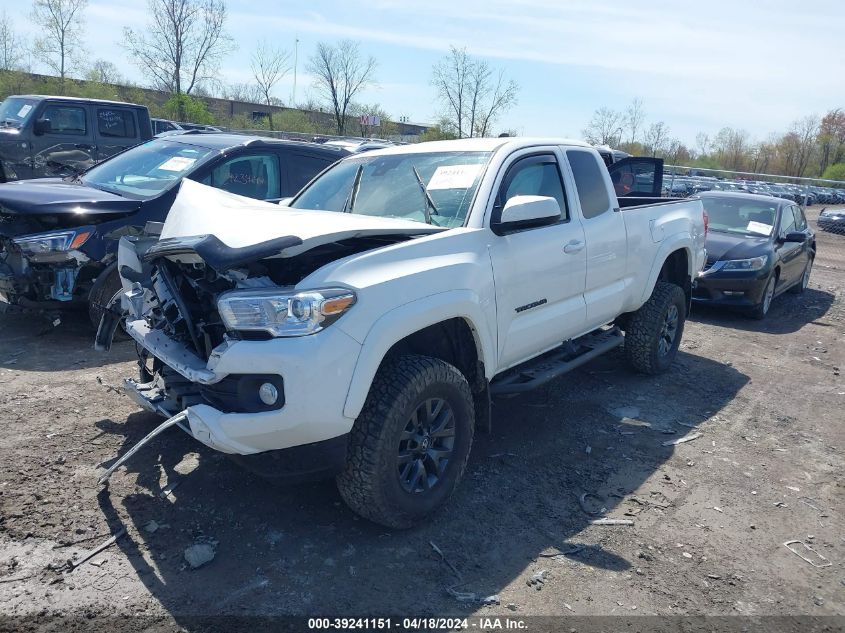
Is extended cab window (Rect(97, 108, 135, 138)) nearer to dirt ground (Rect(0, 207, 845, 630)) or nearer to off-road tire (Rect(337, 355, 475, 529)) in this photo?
dirt ground (Rect(0, 207, 845, 630))

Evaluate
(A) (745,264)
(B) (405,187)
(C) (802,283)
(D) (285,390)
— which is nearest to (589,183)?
(B) (405,187)

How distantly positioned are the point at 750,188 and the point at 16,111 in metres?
26.7

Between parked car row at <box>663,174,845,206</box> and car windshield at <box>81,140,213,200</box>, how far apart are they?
49.6 ft

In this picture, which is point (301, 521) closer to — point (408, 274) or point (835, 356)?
point (408, 274)

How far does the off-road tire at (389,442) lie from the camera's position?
314cm

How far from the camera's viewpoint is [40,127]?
431 inches

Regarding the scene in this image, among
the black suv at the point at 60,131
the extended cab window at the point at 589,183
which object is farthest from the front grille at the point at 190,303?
the black suv at the point at 60,131

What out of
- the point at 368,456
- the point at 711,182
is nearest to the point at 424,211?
the point at 368,456

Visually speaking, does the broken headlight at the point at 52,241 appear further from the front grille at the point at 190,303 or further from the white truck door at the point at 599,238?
the white truck door at the point at 599,238

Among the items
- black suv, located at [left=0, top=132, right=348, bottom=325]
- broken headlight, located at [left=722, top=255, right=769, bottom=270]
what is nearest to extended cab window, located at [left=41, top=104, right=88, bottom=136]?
black suv, located at [left=0, top=132, right=348, bottom=325]

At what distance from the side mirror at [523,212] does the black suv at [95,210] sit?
353 cm

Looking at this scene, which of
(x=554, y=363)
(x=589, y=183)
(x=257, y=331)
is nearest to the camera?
(x=257, y=331)

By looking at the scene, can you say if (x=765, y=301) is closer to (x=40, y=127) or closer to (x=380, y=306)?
(x=380, y=306)

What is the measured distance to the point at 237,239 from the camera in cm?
314
